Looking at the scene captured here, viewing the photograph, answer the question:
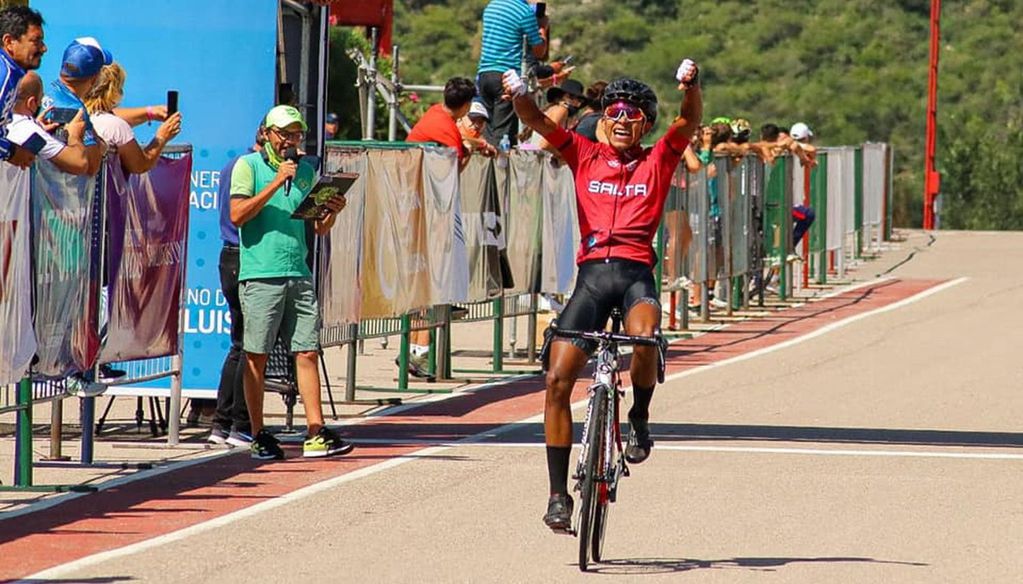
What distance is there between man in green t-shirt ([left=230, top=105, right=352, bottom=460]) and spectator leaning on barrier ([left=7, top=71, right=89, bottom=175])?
186 centimetres

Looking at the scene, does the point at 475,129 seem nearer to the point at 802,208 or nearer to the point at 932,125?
the point at 802,208

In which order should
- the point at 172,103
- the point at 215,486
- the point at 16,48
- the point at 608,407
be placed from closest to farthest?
the point at 608,407 → the point at 16,48 → the point at 215,486 → the point at 172,103

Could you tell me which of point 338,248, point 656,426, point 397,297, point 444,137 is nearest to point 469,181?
point 444,137

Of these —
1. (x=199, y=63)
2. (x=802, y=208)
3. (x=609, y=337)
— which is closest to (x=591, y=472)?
(x=609, y=337)

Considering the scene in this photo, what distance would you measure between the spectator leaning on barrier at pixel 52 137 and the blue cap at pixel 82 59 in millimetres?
830

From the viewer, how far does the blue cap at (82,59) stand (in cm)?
1190

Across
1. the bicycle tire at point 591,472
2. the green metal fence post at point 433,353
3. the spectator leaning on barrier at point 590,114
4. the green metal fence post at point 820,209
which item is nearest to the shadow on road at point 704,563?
the bicycle tire at point 591,472

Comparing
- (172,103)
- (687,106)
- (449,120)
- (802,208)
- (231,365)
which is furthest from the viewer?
(802,208)

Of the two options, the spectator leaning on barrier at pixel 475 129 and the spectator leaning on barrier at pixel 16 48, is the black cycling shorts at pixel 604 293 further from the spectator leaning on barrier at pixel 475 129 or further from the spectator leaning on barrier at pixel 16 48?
the spectator leaning on barrier at pixel 475 129

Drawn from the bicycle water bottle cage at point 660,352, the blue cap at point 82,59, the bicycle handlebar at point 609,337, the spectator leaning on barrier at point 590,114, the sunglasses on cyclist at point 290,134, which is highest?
the spectator leaning on barrier at point 590,114

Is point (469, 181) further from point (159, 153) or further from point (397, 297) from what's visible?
point (159, 153)

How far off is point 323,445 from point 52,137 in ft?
9.19

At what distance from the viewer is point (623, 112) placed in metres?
10.2

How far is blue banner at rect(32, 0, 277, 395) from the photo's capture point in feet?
47.6
